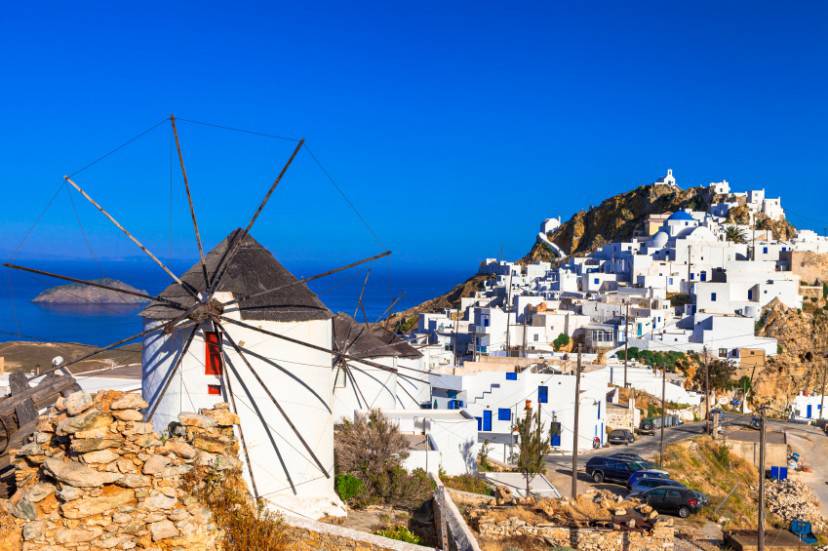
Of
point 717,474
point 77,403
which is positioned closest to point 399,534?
point 77,403

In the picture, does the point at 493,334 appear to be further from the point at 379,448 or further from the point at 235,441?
the point at 235,441

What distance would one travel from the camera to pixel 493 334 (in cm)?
4591

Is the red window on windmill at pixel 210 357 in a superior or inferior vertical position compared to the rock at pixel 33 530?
superior

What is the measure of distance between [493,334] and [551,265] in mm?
31156

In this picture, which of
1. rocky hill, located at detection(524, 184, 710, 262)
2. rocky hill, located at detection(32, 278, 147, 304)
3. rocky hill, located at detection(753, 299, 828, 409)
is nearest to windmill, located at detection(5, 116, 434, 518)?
rocky hill, located at detection(753, 299, 828, 409)

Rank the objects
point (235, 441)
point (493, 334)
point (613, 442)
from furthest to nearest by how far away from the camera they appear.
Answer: point (493, 334)
point (613, 442)
point (235, 441)

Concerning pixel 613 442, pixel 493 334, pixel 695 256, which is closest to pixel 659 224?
pixel 695 256

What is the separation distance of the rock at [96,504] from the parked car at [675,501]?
14.9 m

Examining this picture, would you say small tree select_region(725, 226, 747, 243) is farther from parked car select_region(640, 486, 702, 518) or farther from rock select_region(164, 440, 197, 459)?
rock select_region(164, 440, 197, 459)

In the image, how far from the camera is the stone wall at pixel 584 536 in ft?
39.8

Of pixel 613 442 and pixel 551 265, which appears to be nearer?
pixel 613 442

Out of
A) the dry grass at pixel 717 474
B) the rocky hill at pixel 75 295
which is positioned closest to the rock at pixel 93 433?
the dry grass at pixel 717 474

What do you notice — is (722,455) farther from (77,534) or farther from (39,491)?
(39,491)

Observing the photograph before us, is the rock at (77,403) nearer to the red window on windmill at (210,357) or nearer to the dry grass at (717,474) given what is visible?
the red window on windmill at (210,357)
